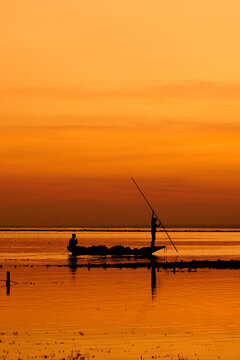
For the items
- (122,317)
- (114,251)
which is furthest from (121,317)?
(114,251)

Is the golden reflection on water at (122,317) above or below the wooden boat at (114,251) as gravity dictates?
below

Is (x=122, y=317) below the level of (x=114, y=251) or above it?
below

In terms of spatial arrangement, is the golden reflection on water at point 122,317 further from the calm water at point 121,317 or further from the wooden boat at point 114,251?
the wooden boat at point 114,251

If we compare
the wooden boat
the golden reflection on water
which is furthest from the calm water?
the wooden boat

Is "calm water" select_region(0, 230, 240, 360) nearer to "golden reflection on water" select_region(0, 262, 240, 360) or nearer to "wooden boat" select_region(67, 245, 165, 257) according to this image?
"golden reflection on water" select_region(0, 262, 240, 360)

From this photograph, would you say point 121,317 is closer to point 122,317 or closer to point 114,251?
point 122,317

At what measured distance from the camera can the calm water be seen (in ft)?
85.9

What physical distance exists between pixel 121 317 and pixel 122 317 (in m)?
0.04

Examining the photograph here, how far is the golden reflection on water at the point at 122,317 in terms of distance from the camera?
86.8 feet

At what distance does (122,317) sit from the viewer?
34.9 meters

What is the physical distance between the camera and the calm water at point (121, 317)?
85.9 ft

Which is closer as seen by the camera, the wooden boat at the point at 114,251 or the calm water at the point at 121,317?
the calm water at the point at 121,317

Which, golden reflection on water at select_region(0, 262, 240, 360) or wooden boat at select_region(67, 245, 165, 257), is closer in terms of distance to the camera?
golden reflection on water at select_region(0, 262, 240, 360)

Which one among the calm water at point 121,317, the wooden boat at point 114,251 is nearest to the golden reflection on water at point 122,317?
the calm water at point 121,317
